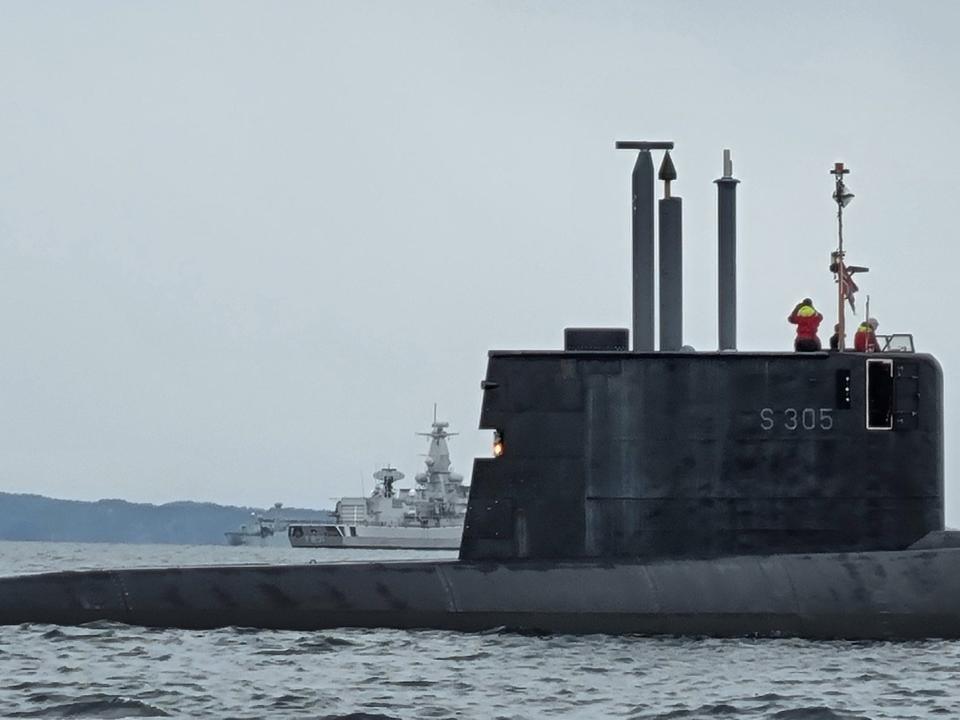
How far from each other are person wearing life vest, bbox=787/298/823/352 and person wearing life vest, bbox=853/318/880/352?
0.67 meters

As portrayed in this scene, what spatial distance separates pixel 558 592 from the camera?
1948cm

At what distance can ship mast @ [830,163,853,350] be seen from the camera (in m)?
20.7

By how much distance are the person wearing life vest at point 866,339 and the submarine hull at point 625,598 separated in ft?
8.37

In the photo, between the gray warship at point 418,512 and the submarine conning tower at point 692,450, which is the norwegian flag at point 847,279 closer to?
the submarine conning tower at point 692,450

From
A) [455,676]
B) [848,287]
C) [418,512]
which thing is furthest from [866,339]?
[418,512]

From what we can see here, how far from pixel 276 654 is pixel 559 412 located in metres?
4.26

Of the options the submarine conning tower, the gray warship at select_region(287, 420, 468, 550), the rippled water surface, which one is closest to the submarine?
the submarine conning tower

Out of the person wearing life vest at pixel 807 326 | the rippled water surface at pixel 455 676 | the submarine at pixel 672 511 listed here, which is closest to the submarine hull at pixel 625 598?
the submarine at pixel 672 511

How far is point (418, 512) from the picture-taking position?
366 ft

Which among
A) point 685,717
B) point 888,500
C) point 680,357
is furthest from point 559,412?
point 685,717

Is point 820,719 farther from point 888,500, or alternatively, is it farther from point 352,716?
point 888,500

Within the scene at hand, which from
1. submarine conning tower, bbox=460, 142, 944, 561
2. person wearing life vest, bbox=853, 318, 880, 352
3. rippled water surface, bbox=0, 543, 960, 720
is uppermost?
person wearing life vest, bbox=853, 318, 880, 352

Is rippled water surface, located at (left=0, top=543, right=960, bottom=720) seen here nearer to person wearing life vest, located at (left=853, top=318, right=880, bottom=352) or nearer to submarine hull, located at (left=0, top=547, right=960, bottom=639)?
submarine hull, located at (left=0, top=547, right=960, bottom=639)

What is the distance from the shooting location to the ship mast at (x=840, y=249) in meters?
20.7
